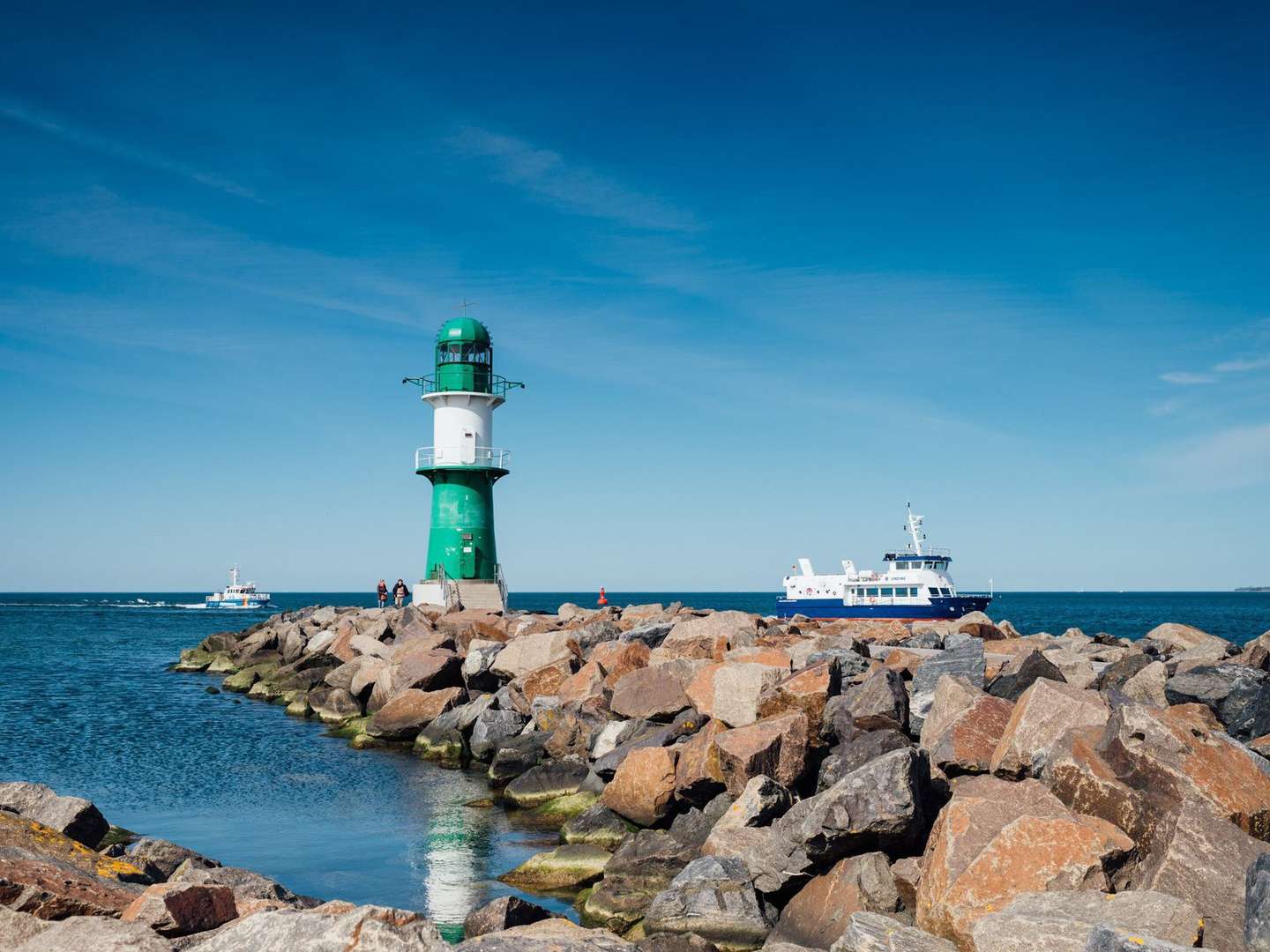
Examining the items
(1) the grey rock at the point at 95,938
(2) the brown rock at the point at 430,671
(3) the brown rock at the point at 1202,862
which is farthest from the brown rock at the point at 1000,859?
(2) the brown rock at the point at 430,671

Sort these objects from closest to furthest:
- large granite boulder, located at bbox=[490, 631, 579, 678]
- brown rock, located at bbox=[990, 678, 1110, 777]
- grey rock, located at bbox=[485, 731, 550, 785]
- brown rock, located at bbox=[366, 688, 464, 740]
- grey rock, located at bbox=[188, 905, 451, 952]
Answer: grey rock, located at bbox=[188, 905, 451, 952]
brown rock, located at bbox=[990, 678, 1110, 777]
grey rock, located at bbox=[485, 731, 550, 785]
brown rock, located at bbox=[366, 688, 464, 740]
large granite boulder, located at bbox=[490, 631, 579, 678]

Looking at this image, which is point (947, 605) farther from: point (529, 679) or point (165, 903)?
point (165, 903)

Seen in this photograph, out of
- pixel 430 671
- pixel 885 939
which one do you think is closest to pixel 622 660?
pixel 430 671

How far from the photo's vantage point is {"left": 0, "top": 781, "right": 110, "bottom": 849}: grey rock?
9.80 m

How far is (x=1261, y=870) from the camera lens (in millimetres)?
6121

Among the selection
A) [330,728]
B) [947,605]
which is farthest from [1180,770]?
[947,605]

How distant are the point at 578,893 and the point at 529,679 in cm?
837

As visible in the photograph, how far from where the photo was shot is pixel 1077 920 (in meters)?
6.12

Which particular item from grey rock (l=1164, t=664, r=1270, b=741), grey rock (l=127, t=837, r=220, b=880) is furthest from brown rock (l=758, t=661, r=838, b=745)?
grey rock (l=127, t=837, r=220, b=880)

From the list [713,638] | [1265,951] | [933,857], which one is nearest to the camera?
[1265,951]

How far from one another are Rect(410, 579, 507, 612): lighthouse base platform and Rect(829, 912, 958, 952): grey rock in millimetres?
25817

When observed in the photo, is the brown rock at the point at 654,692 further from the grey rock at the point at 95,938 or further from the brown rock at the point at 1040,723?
the grey rock at the point at 95,938

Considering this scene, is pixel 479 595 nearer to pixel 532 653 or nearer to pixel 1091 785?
pixel 532 653

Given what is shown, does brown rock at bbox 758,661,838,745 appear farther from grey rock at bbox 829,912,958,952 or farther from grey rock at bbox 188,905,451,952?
grey rock at bbox 188,905,451,952
